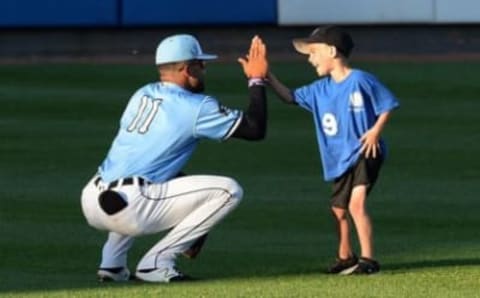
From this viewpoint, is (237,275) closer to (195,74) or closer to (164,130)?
(164,130)

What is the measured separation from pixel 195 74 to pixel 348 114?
810 mm

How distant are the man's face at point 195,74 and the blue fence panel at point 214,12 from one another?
16139mm

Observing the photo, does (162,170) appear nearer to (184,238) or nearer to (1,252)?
(184,238)

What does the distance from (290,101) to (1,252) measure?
74.6 inches

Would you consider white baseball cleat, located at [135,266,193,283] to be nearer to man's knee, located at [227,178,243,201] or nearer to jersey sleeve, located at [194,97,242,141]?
man's knee, located at [227,178,243,201]

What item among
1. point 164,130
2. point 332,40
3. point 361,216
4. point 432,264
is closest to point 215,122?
point 164,130

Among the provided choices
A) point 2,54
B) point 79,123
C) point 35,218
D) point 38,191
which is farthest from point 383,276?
point 2,54

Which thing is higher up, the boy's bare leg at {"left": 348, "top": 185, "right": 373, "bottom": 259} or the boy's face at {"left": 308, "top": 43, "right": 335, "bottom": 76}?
the boy's face at {"left": 308, "top": 43, "right": 335, "bottom": 76}

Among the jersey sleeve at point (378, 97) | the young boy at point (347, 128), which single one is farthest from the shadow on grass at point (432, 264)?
the jersey sleeve at point (378, 97)

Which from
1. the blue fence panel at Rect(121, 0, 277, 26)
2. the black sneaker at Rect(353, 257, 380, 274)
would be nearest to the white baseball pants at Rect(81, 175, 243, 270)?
the black sneaker at Rect(353, 257, 380, 274)

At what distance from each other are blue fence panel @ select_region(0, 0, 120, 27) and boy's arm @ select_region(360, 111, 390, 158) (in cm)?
1612

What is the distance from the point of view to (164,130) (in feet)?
26.2

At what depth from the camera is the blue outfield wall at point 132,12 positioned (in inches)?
935

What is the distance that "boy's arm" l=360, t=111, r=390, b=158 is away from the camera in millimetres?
8055
